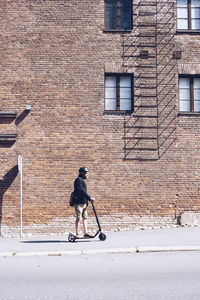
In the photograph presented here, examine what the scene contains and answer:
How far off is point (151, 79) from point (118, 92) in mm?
1219

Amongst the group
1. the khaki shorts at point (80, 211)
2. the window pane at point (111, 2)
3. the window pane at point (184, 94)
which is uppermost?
the window pane at point (111, 2)

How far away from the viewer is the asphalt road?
235 inches

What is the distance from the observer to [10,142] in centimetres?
1490

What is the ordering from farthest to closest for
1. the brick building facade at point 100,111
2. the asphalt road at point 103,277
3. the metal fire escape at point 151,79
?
the metal fire escape at point 151,79
the brick building facade at point 100,111
the asphalt road at point 103,277

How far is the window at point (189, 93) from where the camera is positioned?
15.7 meters

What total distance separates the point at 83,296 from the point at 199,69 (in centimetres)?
1133

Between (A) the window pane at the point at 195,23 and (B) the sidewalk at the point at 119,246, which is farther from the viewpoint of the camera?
(A) the window pane at the point at 195,23

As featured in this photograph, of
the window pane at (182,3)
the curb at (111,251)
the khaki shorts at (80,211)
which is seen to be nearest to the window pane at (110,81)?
the window pane at (182,3)

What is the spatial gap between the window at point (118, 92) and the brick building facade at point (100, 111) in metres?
0.04

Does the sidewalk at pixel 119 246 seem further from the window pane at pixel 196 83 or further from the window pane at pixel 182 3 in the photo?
the window pane at pixel 182 3

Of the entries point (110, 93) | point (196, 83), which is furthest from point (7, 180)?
point (196, 83)

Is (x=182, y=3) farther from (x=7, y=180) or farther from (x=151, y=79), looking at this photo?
(x=7, y=180)

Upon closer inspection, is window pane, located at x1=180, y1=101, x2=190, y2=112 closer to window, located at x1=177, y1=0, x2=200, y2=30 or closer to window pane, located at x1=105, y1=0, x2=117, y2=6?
window, located at x1=177, y1=0, x2=200, y2=30

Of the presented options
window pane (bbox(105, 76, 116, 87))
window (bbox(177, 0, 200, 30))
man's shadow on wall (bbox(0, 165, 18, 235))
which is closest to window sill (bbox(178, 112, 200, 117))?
window pane (bbox(105, 76, 116, 87))
